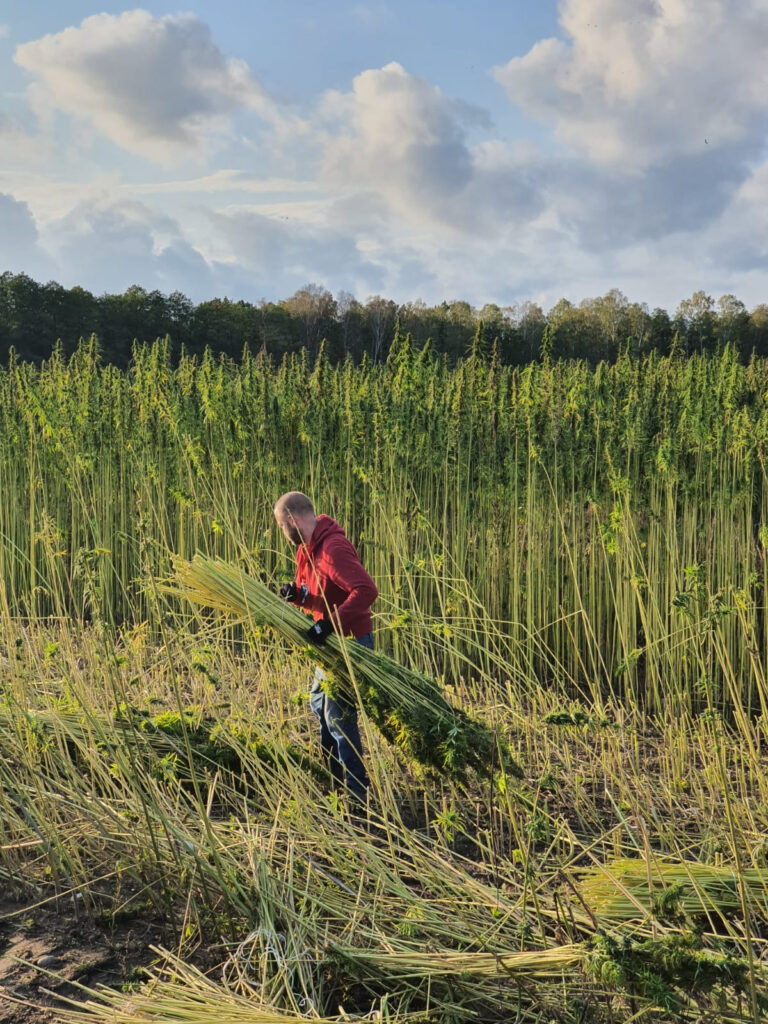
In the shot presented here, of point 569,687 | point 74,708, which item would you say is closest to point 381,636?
point 569,687

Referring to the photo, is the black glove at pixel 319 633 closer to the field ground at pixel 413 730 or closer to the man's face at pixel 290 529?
the field ground at pixel 413 730

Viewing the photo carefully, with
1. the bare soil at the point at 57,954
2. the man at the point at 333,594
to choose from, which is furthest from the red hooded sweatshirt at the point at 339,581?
the bare soil at the point at 57,954

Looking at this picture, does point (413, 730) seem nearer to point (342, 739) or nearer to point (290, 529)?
point (342, 739)

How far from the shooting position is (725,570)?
17.5 ft

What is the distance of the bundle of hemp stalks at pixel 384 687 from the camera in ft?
9.32

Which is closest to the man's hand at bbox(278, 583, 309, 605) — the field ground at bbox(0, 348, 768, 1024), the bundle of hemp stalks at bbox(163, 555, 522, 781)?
the field ground at bbox(0, 348, 768, 1024)

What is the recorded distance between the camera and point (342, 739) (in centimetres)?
351

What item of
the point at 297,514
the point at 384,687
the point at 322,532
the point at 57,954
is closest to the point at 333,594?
the point at 322,532

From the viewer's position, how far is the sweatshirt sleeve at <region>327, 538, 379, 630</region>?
3.55m

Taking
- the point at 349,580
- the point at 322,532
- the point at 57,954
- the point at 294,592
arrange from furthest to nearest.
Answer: the point at 322,532 < the point at 349,580 < the point at 294,592 < the point at 57,954

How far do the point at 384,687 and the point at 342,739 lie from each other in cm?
65

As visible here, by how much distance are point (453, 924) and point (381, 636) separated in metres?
3.11

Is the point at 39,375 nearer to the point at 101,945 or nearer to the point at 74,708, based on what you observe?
the point at 74,708

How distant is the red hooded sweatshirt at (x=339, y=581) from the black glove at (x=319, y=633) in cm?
40
